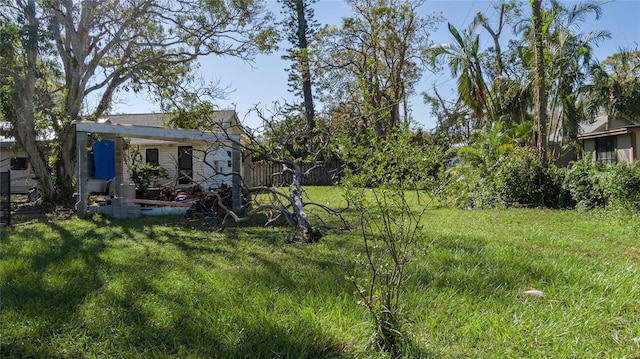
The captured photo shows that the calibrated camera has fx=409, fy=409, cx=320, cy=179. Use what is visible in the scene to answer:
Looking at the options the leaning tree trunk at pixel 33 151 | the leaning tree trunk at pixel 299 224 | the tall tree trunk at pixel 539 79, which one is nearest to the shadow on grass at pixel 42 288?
the leaning tree trunk at pixel 299 224

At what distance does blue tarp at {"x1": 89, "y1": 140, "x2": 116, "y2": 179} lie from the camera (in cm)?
1309

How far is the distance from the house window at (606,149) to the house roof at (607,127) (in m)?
0.49

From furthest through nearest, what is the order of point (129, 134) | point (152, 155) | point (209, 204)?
1. point (152, 155)
2. point (209, 204)
3. point (129, 134)

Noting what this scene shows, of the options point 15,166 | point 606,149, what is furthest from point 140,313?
point 606,149

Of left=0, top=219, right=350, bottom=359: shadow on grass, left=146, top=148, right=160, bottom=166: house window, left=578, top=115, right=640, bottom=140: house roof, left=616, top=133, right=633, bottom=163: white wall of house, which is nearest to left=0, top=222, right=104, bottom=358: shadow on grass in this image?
left=0, top=219, right=350, bottom=359: shadow on grass

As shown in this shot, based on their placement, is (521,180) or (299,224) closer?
(299,224)

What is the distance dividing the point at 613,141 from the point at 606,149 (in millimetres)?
690

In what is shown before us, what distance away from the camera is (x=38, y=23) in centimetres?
1043

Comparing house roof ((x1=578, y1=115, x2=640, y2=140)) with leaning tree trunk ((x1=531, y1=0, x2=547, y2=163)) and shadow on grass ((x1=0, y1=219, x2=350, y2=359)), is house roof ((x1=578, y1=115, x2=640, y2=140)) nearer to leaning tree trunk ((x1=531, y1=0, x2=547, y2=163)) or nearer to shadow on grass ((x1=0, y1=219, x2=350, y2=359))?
leaning tree trunk ((x1=531, y1=0, x2=547, y2=163))

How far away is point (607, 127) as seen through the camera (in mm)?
22562

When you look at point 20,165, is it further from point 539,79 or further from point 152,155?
point 539,79

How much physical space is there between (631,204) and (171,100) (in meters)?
12.8

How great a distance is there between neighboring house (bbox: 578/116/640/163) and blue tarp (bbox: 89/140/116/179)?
726 inches

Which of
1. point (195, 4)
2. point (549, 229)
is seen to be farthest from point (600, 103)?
point (195, 4)
